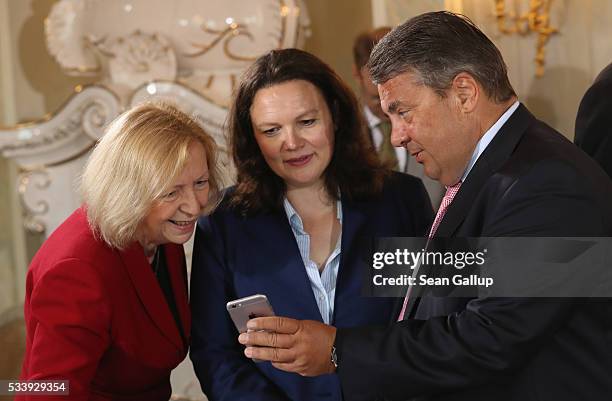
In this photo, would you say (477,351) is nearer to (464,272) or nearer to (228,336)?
(464,272)

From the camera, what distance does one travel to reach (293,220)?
258 centimetres

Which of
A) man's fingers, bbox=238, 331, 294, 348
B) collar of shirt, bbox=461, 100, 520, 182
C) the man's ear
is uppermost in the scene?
the man's ear

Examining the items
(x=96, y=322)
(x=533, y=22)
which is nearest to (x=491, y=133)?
(x=96, y=322)

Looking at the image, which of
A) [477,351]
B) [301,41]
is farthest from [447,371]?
[301,41]

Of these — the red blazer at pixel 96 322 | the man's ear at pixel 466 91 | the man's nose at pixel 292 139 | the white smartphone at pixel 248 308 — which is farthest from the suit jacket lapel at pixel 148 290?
the man's ear at pixel 466 91

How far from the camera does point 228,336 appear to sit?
2.42 meters

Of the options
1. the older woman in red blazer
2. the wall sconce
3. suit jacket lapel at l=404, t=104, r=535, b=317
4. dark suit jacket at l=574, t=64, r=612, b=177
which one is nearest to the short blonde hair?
the older woman in red blazer

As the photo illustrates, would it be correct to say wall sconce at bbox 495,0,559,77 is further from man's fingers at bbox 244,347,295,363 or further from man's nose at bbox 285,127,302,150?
man's fingers at bbox 244,347,295,363

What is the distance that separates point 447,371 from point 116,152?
1.01m

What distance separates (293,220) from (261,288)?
24cm

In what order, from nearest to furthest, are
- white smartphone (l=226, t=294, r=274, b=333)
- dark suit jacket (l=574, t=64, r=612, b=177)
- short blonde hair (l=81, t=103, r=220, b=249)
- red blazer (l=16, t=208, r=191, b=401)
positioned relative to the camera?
white smartphone (l=226, t=294, r=274, b=333)
red blazer (l=16, t=208, r=191, b=401)
short blonde hair (l=81, t=103, r=220, b=249)
dark suit jacket (l=574, t=64, r=612, b=177)

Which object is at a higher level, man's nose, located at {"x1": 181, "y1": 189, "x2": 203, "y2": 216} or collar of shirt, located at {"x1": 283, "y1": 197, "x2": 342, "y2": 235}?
man's nose, located at {"x1": 181, "y1": 189, "x2": 203, "y2": 216}

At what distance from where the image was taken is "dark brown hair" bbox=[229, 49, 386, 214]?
2559 millimetres

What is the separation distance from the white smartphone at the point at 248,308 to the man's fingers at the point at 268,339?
56 mm
